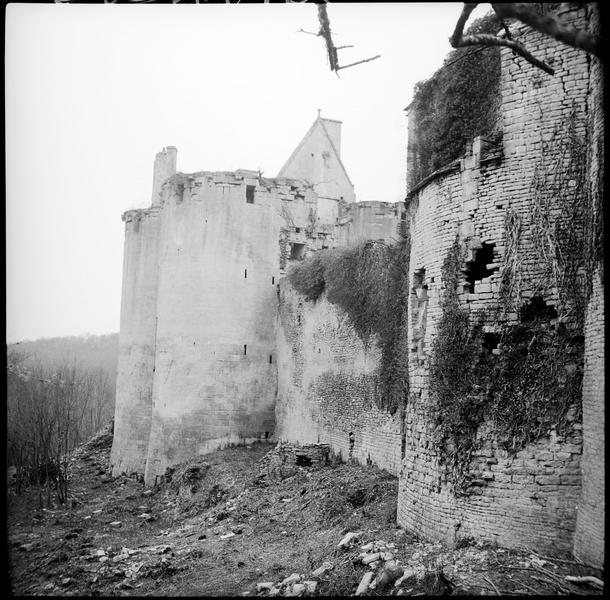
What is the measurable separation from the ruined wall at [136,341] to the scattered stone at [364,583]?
1627 centimetres

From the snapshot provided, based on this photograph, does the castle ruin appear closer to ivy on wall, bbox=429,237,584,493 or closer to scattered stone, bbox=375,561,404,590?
ivy on wall, bbox=429,237,584,493

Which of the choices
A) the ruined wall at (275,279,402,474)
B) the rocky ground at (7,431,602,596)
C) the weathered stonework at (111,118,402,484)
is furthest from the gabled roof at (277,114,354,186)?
the rocky ground at (7,431,602,596)

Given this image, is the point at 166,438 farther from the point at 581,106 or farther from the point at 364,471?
the point at 581,106

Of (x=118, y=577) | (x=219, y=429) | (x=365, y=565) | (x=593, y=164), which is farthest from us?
(x=219, y=429)

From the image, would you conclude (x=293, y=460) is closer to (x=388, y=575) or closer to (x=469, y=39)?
(x=388, y=575)

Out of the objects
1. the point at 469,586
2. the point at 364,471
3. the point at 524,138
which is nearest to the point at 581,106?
the point at 524,138

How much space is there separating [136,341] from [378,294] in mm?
12569

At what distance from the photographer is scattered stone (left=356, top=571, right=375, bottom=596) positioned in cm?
798

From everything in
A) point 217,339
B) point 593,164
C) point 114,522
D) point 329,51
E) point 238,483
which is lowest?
point 114,522

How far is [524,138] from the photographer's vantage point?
28.6 ft

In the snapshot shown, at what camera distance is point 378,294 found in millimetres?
15039

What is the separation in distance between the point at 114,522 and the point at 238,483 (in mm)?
3168

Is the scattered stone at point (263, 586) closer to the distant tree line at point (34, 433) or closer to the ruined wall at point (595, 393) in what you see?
the ruined wall at point (595, 393)

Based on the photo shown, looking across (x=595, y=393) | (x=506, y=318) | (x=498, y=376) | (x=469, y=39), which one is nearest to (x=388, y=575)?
(x=498, y=376)
